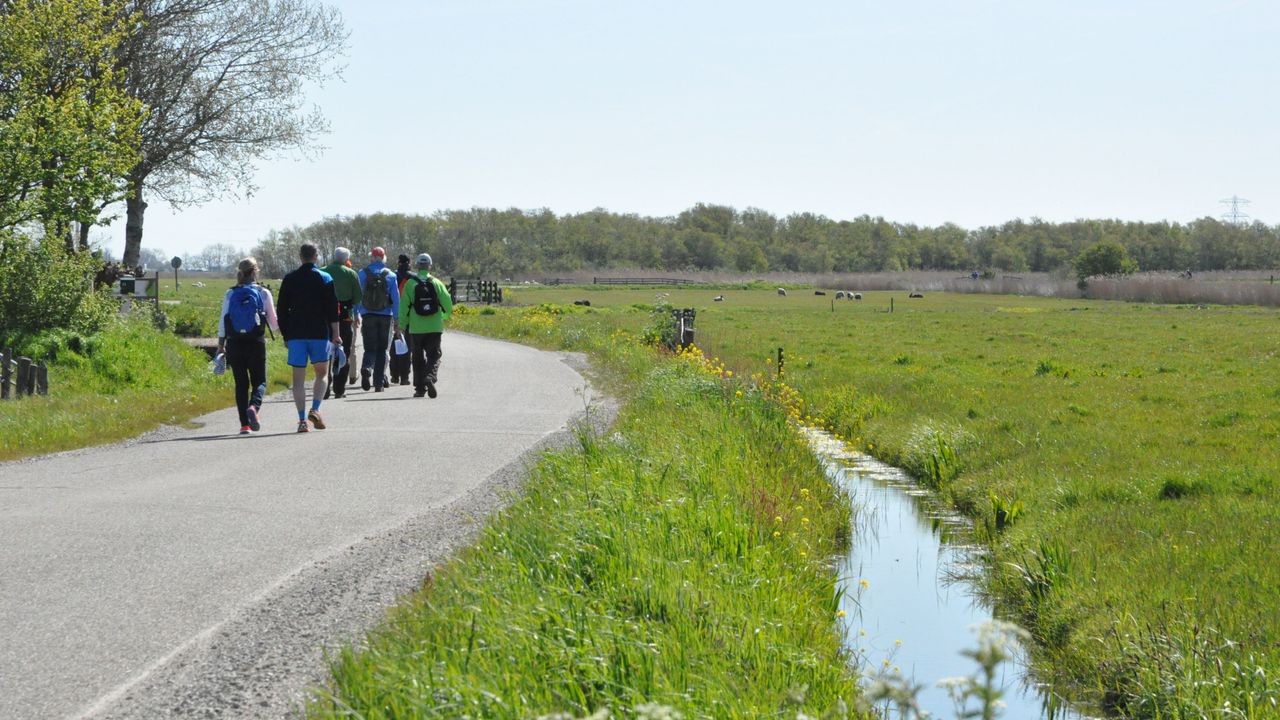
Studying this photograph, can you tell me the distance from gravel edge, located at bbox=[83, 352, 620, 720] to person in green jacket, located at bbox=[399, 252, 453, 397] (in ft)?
30.4

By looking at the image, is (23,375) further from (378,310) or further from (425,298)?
(425,298)

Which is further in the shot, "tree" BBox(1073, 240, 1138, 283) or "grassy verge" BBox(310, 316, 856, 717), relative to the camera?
"tree" BBox(1073, 240, 1138, 283)

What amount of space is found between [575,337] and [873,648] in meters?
25.4

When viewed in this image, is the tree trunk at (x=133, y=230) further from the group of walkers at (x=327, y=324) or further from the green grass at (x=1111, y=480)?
the group of walkers at (x=327, y=324)

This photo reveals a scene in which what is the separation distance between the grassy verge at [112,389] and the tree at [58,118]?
2330mm

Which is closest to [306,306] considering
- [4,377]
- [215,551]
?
[4,377]

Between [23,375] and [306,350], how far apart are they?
19.8 feet

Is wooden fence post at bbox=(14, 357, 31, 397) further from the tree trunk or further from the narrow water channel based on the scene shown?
the tree trunk

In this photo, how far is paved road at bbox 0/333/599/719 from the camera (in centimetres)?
515

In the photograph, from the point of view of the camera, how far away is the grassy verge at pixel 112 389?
1278 cm

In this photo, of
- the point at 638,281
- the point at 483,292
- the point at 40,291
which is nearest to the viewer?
the point at 40,291

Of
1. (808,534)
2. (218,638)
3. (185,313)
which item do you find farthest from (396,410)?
(185,313)

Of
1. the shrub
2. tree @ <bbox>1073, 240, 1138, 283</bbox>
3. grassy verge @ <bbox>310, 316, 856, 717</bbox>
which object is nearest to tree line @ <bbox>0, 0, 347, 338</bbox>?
the shrub

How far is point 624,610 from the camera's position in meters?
6.01
